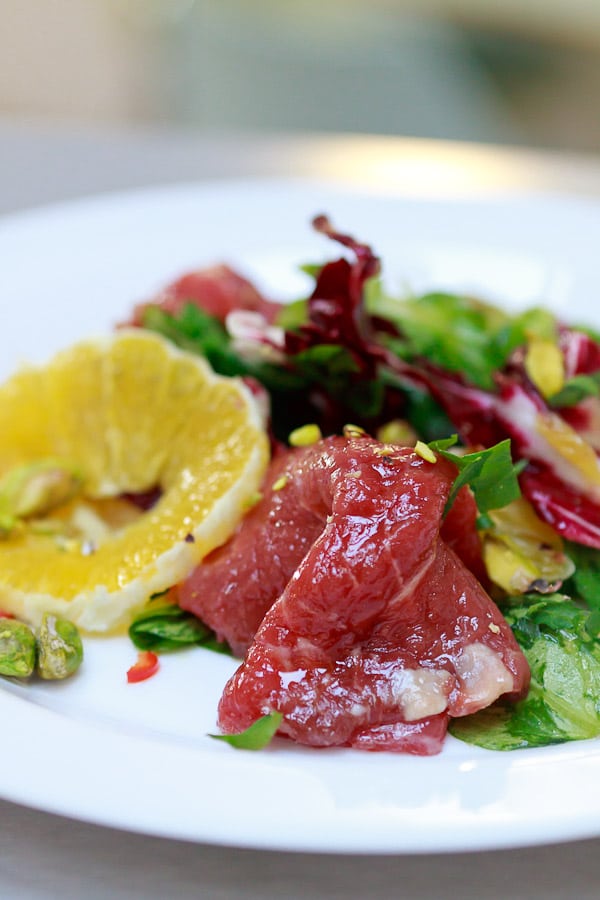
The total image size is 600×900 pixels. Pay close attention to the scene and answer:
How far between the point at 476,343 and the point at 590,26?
18.4 ft

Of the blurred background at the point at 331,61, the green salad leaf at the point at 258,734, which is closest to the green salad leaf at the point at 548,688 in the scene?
the green salad leaf at the point at 258,734

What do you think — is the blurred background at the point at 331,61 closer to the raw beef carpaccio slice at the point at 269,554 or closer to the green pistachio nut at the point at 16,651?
the raw beef carpaccio slice at the point at 269,554

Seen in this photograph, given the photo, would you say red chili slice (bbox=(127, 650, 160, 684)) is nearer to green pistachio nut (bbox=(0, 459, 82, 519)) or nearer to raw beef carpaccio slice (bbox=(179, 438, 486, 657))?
raw beef carpaccio slice (bbox=(179, 438, 486, 657))

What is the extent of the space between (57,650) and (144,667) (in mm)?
159

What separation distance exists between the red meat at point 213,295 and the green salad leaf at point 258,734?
1308 mm

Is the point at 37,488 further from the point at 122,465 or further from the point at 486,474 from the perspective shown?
the point at 486,474

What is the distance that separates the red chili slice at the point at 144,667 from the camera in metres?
1.74

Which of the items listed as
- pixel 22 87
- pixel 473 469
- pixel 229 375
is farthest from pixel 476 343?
pixel 22 87

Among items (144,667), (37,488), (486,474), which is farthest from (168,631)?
(486,474)

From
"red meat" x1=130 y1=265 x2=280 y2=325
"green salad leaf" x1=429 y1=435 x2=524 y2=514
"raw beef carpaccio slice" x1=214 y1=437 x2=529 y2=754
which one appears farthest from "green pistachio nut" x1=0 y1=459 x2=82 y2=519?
"green salad leaf" x1=429 y1=435 x2=524 y2=514

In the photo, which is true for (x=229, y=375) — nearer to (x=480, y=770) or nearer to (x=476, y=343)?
(x=476, y=343)

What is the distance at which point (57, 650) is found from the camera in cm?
170

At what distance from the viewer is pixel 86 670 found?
1.75 meters

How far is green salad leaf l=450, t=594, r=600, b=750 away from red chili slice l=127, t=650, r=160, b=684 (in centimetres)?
54
